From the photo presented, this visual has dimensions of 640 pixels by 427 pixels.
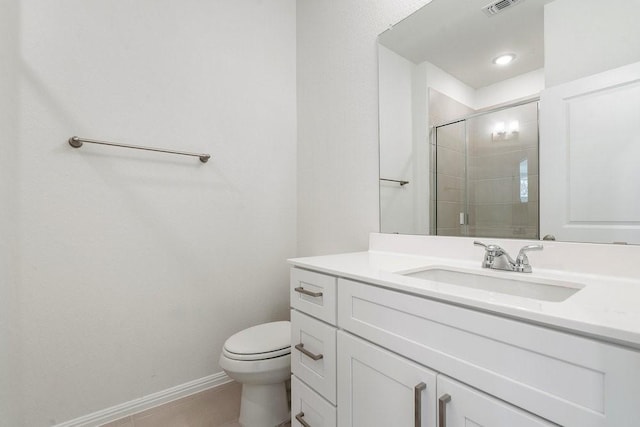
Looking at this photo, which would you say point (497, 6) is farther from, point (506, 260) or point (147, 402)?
point (147, 402)

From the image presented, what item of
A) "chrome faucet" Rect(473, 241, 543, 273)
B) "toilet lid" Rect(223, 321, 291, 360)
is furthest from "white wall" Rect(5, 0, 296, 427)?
"chrome faucet" Rect(473, 241, 543, 273)

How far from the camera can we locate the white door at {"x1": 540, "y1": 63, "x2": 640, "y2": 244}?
82 cm

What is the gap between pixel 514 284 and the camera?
Result: 889 mm

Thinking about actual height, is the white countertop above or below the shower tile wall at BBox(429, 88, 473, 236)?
below

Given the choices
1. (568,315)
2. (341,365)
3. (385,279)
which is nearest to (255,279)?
(341,365)

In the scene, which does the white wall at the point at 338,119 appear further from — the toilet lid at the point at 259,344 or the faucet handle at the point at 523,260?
the faucet handle at the point at 523,260

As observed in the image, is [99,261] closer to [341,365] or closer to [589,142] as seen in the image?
[341,365]

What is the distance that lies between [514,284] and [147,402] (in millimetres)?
1746

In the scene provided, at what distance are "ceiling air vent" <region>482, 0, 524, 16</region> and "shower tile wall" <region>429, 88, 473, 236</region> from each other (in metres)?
0.31

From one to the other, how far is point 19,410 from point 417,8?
94.9 inches

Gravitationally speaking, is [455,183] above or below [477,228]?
above

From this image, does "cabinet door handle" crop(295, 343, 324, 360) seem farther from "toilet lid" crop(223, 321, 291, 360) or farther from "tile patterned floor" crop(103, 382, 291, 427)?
"tile patterned floor" crop(103, 382, 291, 427)

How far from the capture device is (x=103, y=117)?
1.41 m

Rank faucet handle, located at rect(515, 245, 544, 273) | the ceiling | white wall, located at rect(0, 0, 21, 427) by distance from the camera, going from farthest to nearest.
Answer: white wall, located at rect(0, 0, 21, 427) → the ceiling → faucet handle, located at rect(515, 245, 544, 273)
